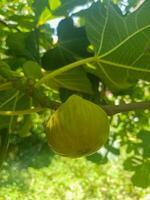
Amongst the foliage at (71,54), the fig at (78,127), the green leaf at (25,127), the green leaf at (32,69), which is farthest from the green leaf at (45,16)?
the green leaf at (25,127)

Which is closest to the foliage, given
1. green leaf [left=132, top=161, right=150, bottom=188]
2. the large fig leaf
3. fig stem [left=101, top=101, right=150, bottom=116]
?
the large fig leaf

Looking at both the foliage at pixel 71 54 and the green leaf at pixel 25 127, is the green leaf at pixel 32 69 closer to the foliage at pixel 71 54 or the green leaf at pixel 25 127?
the foliage at pixel 71 54

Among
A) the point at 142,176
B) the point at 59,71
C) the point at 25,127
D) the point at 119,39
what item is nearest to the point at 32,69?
the point at 59,71

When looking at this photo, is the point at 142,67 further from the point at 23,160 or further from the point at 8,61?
the point at 23,160

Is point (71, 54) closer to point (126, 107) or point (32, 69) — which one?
point (32, 69)

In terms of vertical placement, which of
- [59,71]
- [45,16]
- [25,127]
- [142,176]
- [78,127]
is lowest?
[142,176]

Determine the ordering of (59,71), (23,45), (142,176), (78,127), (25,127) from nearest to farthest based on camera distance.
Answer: (78,127)
(59,71)
(23,45)
(25,127)
(142,176)
